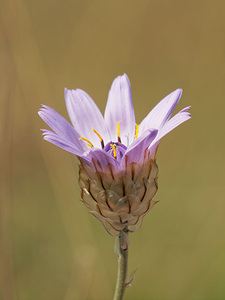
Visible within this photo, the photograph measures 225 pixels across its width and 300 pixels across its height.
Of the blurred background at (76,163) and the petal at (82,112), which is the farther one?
the blurred background at (76,163)

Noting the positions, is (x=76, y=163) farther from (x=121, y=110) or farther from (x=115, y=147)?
(x=115, y=147)

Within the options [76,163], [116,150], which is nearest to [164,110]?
[116,150]

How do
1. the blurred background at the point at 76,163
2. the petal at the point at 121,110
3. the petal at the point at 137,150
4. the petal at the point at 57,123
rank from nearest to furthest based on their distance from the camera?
the petal at the point at 137,150, the petal at the point at 57,123, the petal at the point at 121,110, the blurred background at the point at 76,163

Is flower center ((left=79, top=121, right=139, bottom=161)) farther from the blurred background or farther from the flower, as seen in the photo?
the blurred background

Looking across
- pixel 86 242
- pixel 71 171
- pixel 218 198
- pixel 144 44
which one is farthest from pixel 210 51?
pixel 86 242

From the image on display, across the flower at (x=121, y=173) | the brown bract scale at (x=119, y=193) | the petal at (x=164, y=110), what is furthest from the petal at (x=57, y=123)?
the petal at (x=164, y=110)

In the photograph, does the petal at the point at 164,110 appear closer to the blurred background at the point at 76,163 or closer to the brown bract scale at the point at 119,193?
the brown bract scale at the point at 119,193
